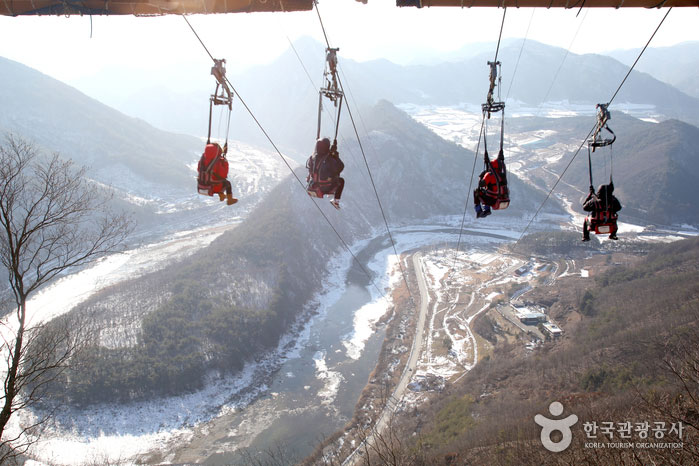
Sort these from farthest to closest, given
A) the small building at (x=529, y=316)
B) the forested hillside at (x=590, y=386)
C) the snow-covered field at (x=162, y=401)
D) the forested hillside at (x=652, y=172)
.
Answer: the forested hillside at (x=652, y=172), the small building at (x=529, y=316), the snow-covered field at (x=162, y=401), the forested hillside at (x=590, y=386)

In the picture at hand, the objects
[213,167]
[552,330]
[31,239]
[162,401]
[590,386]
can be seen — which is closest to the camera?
[31,239]

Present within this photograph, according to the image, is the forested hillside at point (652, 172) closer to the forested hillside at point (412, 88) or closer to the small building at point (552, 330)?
Answer: the small building at point (552, 330)

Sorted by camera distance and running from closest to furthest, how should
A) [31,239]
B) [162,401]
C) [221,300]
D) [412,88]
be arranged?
[31,239], [162,401], [221,300], [412,88]

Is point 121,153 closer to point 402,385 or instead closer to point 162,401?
point 162,401

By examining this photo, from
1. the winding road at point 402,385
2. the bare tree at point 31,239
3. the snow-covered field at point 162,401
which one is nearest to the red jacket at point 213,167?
the bare tree at point 31,239

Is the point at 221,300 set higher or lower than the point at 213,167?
lower

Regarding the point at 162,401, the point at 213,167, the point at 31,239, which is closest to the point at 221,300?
the point at 162,401

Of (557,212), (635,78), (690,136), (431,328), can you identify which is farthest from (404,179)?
(635,78)
